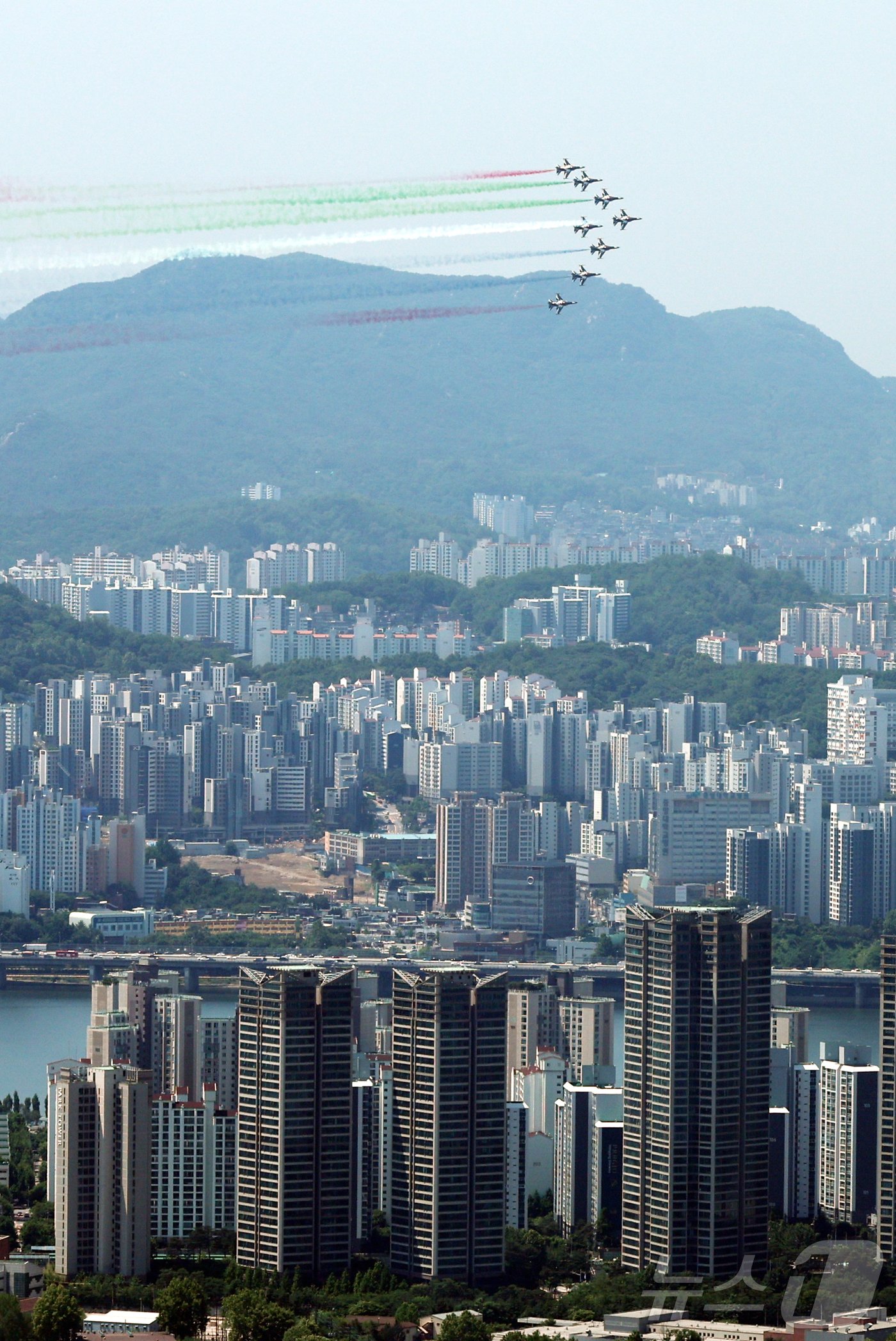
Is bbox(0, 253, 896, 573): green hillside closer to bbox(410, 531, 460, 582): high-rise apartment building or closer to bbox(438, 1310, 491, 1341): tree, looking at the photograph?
bbox(410, 531, 460, 582): high-rise apartment building

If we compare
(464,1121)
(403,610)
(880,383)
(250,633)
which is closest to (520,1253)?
(464,1121)

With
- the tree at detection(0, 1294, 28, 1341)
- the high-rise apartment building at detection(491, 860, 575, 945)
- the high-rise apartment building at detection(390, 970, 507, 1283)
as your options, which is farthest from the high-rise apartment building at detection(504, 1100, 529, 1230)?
the high-rise apartment building at detection(491, 860, 575, 945)

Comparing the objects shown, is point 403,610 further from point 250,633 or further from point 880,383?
point 880,383

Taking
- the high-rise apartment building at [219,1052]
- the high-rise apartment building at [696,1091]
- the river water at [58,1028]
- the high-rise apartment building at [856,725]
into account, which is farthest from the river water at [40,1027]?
the high-rise apartment building at [856,725]

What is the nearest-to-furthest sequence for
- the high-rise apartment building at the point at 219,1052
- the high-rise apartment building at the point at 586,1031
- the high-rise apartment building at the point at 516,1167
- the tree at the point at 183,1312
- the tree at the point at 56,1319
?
the tree at the point at 56,1319 < the tree at the point at 183,1312 < the high-rise apartment building at the point at 516,1167 < the high-rise apartment building at the point at 219,1052 < the high-rise apartment building at the point at 586,1031

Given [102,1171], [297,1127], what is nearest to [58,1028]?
[102,1171]

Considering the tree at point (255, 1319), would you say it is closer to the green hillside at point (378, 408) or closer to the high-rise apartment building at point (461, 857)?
the high-rise apartment building at point (461, 857)

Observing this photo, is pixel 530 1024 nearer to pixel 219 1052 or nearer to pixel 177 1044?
pixel 219 1052
